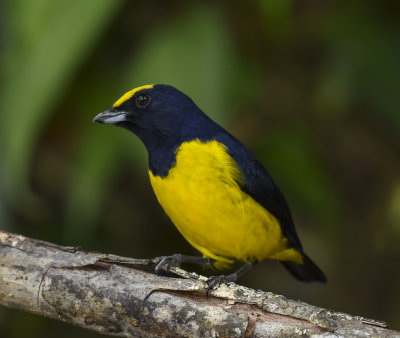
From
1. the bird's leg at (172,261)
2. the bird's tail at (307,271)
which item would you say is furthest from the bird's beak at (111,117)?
the bird's tail at (307,271)

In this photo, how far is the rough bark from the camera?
2979 millimetres

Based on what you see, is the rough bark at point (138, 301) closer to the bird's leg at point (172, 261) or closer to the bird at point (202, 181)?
the bird's leg at point (172, 261)

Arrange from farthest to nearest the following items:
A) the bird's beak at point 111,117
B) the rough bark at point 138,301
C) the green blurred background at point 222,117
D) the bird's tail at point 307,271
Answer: the bird's tail at point 307,271 < the green blurred background at point 222,117 < the bird's beak at point 111,117 < the rough bark at point 138,301

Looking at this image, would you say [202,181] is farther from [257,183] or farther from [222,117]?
[222,117]

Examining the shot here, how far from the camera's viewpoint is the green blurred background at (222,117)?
4496mm

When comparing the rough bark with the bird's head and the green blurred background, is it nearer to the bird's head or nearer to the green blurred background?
the bird's head

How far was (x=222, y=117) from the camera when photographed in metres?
4.50

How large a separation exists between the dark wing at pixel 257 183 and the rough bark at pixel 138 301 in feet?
2.50

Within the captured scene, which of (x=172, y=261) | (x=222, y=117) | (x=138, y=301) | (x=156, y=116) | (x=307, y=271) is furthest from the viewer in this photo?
(x=307, y=271)

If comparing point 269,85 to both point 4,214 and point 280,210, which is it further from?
point 4,214

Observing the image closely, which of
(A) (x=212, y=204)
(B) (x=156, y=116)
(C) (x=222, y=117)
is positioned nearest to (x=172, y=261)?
(A) (x=212, y=204)

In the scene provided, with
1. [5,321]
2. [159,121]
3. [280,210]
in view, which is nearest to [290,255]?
[280,210]

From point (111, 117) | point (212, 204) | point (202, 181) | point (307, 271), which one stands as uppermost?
point (111, 117)

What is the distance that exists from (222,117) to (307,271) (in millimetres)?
1145
